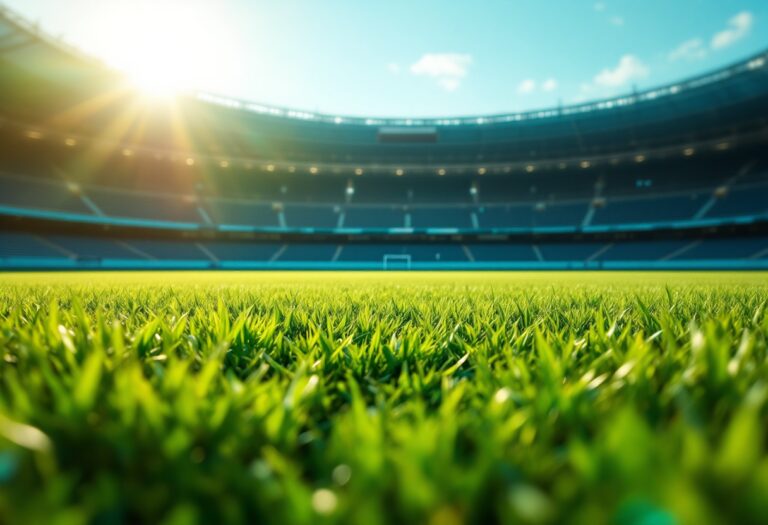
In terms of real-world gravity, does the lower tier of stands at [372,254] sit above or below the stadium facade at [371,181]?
below

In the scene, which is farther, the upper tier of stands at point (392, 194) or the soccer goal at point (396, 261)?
the soccer goal at point (396, 261)

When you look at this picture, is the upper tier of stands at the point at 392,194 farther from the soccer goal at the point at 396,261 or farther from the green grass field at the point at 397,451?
the green grass field at the point at 397,451

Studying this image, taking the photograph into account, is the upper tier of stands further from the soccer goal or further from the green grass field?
the green grass field

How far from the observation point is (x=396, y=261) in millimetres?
35250

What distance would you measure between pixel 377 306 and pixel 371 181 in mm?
37522

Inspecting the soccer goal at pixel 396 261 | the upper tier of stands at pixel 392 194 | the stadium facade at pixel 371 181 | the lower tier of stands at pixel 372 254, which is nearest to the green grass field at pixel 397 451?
the stadium facade at pixel 371 181

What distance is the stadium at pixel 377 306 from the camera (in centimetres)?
38

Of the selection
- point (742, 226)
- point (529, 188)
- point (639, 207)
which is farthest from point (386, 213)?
point (742, 226)

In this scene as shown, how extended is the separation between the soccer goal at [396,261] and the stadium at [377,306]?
28 centimetres

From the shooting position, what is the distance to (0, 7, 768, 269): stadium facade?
27.0 metres

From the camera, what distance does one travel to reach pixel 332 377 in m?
1.00

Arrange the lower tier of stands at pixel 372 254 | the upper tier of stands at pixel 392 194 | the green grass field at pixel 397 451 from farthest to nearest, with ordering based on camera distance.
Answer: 1. the upper tier of stands at pixel 392 194
2. the lower tier of stands at pixel 372 254
3. the green grass field at pixel 397 451

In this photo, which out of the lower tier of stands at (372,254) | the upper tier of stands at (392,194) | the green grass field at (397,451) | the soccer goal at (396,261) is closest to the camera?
the green grass field at (397,451)

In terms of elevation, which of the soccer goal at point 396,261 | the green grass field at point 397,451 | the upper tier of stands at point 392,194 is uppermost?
the upper tier of stands at point 392,194
